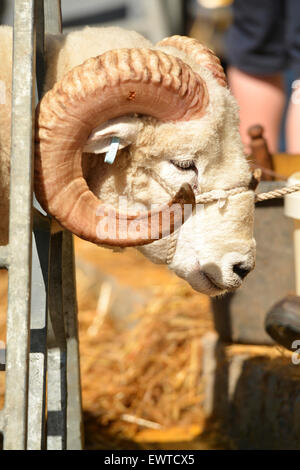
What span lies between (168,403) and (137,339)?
58cm

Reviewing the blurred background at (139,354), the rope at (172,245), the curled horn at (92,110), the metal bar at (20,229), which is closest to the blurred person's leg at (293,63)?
the blurred background at (139,354)

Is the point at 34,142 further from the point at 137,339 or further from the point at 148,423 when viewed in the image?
the point at 137,339

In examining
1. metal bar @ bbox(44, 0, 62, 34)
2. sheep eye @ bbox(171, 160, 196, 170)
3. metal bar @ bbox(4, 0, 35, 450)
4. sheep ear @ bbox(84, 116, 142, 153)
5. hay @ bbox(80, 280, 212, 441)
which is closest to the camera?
metal bar @ bbox(4, 0, 35, 450)

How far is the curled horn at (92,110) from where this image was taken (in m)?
1.93

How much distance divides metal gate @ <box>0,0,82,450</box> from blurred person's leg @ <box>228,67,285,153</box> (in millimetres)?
1954

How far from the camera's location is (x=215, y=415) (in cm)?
347

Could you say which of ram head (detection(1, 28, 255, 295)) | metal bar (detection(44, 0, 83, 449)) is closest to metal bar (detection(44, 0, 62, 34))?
metal bar (detection(44, 0, 83, 449))

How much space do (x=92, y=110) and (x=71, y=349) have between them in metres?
1.00

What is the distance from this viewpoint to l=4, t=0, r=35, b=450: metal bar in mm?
1742

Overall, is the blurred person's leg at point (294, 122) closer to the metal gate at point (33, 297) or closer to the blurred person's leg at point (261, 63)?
the blurred person's leg at point (261, 63)

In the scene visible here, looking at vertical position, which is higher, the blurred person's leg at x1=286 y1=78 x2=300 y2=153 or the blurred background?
the blurred person's leg at x1=286 y1=78 x2=300 y2=153

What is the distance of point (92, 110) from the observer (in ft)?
6.45

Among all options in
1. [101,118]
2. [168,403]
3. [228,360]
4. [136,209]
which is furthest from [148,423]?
[101,118]

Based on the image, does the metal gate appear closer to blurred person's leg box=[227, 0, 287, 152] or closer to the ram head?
the ram head
